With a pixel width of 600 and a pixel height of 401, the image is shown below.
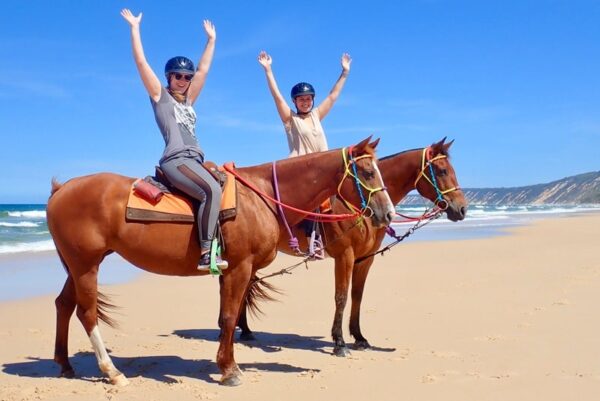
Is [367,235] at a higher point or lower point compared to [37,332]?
higher

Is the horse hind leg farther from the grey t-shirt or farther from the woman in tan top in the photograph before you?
the woman in tan top

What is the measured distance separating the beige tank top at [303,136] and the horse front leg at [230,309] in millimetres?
1942

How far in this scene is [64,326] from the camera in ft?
16.2

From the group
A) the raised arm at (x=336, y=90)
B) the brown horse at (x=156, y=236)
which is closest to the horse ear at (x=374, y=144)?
the brown horse at (x=156, y=236)

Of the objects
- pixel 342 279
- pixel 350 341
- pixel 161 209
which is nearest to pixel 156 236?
pixel 161 209

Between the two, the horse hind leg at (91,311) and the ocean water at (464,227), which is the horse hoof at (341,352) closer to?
the ocean water at (464,227)

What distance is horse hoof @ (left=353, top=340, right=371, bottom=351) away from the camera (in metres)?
5.94

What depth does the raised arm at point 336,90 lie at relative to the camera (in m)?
6.43

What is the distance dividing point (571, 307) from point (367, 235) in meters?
3.29

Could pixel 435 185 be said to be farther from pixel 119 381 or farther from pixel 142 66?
pixel 119 381

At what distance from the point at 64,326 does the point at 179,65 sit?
2521 mm

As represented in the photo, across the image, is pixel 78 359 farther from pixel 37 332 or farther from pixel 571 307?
pixel 571 307

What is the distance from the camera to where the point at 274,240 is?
4.71 m

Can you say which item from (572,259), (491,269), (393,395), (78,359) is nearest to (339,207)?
(393,395)
